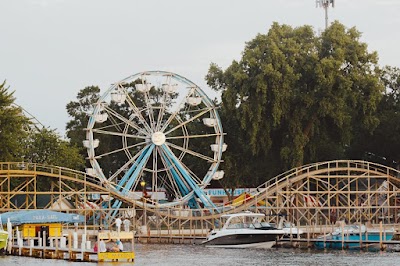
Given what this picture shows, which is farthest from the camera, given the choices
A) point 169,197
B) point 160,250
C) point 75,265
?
point 169,197

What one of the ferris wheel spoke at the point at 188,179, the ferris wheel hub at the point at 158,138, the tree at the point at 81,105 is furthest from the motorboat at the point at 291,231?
the tree at the point at 81,105

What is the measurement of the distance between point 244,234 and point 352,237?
22.6ft

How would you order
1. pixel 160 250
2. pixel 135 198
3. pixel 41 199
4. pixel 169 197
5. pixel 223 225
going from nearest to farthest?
pixel 160 250 < pixel 223 225 < pixel 135 198 < pixel 41 199 < pixel 169 197

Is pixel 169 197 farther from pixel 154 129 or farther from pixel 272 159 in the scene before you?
pixel 154 129

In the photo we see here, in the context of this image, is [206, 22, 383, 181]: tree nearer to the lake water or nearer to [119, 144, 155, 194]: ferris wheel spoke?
[119, 144, 155, 194]: ferris wheel spoke

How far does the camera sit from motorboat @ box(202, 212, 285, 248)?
71.9m

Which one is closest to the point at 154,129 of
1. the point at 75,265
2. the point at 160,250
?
the point at 160,250

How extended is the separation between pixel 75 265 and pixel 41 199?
4643 cm

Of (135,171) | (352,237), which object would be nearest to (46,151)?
(135,171)

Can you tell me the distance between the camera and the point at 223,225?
78.1 m

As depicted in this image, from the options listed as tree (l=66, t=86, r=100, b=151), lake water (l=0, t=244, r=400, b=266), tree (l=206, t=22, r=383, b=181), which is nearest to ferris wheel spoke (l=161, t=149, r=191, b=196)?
tree (l=206, t=22, r=383, b=181)

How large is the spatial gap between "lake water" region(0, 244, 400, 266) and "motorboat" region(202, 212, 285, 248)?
942 millimetres

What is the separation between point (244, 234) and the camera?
72.5m

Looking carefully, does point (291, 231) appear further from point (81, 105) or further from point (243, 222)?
point (81, 105)
